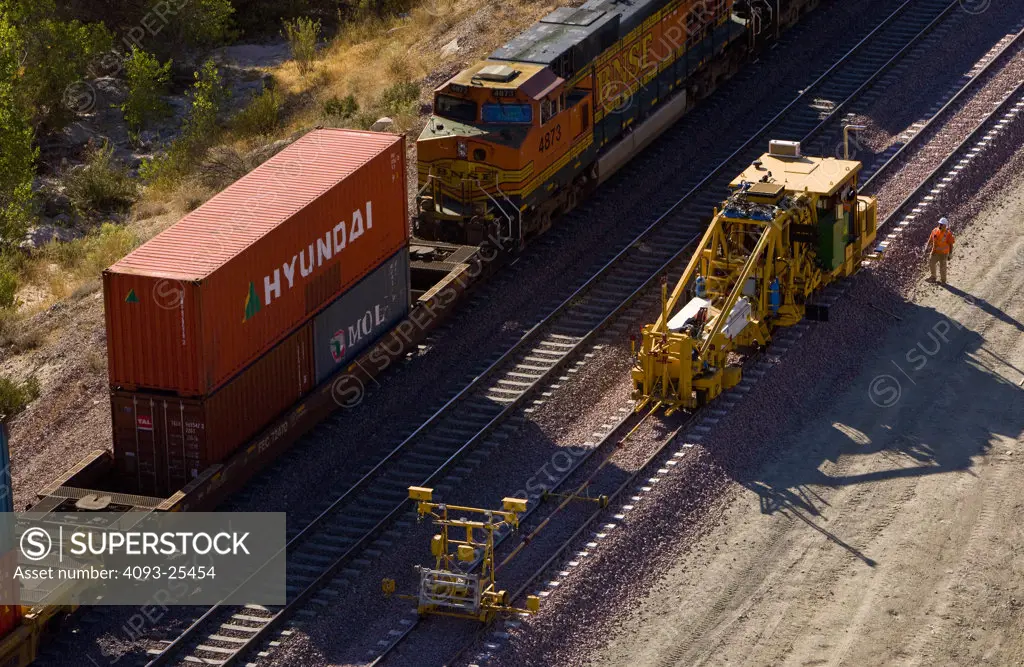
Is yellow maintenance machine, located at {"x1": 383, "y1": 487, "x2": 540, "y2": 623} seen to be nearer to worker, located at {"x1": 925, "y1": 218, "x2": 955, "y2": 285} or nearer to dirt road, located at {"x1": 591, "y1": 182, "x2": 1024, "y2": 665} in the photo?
dirt road, located at {"x1": 591, "y1": 182, "x2": 1024, "y2": 665}

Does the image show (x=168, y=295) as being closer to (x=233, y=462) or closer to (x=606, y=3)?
(x=233, y=462)

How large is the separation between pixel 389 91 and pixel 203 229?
15.3 meters

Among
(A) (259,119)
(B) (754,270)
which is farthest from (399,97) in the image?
(B) (754,270)

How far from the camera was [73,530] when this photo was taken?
24.6 m

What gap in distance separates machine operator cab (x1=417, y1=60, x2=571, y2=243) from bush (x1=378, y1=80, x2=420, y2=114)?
7206 mm

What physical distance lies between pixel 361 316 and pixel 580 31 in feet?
28.3

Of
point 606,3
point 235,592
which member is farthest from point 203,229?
point 606,3

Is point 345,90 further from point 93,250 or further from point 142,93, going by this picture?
point 93,250

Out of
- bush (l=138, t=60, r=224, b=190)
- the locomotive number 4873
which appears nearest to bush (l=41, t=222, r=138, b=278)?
bush (l=138, t=60, r=224, b=190)

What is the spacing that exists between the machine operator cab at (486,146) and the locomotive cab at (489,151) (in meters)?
0.02

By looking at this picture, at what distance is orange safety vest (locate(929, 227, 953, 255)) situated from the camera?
31234 millimetres

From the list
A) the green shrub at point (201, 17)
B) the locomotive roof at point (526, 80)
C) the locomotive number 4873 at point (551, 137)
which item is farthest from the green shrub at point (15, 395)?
the green shrub at point (201, 17)

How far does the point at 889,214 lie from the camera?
3397 cm

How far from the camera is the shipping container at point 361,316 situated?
92.8 feet
